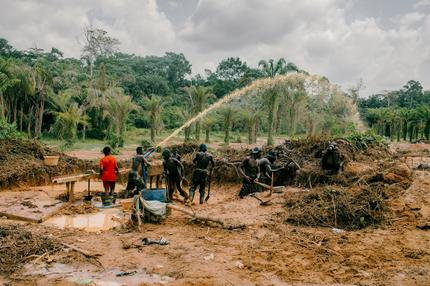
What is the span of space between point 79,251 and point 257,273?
2987 millimetres

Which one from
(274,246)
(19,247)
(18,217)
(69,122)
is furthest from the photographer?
(69,122)

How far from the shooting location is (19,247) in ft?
21.0

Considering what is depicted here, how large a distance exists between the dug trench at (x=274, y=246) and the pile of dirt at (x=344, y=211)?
2 cm

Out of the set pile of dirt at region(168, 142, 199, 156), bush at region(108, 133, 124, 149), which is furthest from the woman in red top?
bush at region(108, 133, 124, 149)

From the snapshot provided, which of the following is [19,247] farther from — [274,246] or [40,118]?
[40,118]

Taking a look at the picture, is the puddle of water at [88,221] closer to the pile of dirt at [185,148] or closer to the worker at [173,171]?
the worker at [173,171]

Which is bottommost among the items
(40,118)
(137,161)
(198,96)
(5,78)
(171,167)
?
(171,167)

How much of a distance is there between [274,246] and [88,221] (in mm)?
4429

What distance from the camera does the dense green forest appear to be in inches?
1006

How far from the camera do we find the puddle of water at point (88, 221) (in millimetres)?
8453

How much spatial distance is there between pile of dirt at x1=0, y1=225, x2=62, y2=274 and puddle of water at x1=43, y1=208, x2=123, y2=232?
1.52m

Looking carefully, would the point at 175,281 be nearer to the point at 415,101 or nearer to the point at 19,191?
the point at 19,191

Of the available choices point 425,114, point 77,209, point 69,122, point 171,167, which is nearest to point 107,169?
point 77,209

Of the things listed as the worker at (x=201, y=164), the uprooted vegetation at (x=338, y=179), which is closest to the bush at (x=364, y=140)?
the uprooted vegetation at (x=338, y=179)
